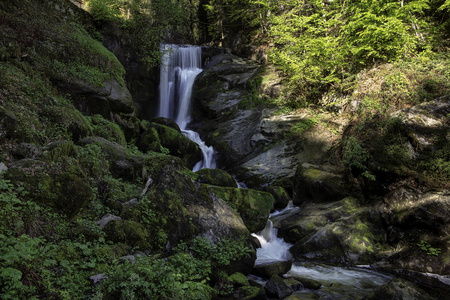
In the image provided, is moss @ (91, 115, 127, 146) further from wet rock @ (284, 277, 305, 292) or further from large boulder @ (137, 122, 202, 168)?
wet rock @ (284, 277, 305, 292)

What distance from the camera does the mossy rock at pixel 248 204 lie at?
8.45m

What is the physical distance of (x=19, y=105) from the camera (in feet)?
21.1

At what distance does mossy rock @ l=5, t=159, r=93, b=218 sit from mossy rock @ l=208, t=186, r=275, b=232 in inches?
167

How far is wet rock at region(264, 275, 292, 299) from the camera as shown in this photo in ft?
18.4

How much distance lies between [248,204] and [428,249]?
5171 millimetres

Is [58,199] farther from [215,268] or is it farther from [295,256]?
[295,256]

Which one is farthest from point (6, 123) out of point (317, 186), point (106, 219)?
point (317, 186)

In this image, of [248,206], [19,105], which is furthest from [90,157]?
[248,206]

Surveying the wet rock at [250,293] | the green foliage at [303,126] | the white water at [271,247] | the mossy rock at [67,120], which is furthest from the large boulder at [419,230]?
the mossy rock at [67,120]

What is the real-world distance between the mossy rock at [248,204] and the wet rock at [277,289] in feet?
8.97

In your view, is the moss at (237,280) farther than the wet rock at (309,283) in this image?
No

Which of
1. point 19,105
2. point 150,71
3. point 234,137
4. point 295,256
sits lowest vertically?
point 295,256

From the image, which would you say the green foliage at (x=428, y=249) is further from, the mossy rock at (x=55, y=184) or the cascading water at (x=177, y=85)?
the cascading water at (x=177, y=85)

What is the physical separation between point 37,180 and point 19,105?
3234mm
